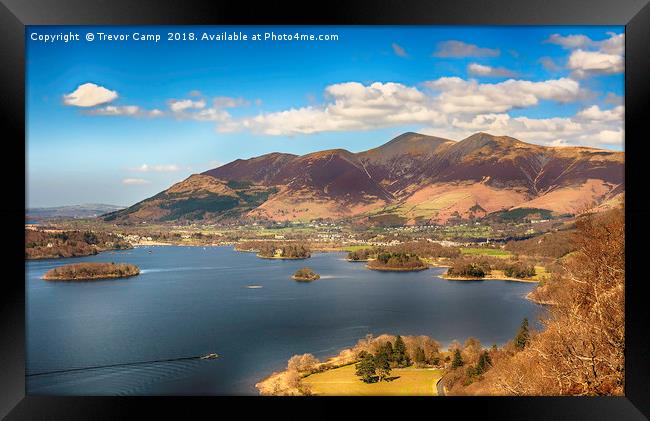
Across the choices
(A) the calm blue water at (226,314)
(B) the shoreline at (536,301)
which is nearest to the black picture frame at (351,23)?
(A) the calm blue water at (226,314)

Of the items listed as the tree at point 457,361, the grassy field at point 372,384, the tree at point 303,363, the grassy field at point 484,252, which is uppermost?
the grassy field at point 484,252

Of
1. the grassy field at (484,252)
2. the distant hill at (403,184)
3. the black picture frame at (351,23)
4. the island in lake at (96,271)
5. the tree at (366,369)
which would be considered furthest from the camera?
the grassy field at (484,252)

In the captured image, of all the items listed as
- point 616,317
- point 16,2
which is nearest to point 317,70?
point 16,2

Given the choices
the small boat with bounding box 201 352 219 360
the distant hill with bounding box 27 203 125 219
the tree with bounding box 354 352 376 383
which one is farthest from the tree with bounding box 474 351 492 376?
the distant hill with bounding box 27 203 125 219

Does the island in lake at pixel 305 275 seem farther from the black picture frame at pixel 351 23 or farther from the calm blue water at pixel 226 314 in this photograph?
the black picture frame at pixel 351 23

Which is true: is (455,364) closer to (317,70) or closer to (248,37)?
(317,70)

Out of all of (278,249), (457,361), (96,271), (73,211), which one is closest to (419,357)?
(457,361)

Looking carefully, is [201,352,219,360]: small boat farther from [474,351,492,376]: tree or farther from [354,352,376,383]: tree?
[474,351,492,376]: tree
